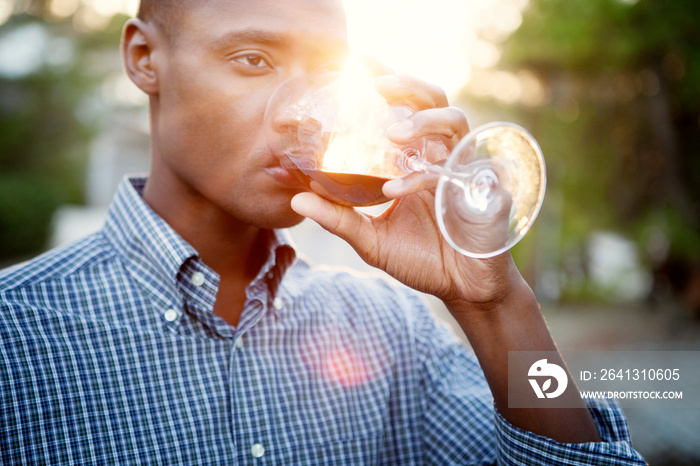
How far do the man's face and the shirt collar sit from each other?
191 mm

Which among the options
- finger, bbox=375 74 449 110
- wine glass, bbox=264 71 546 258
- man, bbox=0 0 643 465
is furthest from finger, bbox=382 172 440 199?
finger, bbox=375 74 449 110

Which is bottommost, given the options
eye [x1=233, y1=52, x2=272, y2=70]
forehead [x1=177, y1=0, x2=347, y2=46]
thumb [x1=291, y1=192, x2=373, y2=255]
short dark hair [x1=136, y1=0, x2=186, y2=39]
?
thumb [x1=291, y1=192, x2=373, y2=255]

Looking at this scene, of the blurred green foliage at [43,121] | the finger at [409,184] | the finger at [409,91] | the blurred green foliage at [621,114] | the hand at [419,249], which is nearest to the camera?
the finger at [409,184]

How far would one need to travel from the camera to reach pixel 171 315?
183 centimetres

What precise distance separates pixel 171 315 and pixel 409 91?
99cm

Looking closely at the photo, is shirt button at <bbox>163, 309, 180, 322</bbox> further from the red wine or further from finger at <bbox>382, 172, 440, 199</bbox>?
finger at <bbox>382, 172, 440, 199</bbox>

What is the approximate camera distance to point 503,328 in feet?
5.90

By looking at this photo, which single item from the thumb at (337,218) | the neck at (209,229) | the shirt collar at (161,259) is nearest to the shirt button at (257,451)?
the shirt collar at (161,259)

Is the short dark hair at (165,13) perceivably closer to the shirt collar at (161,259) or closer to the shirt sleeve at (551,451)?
the shirt collar at (161,259)

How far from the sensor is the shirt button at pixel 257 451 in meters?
1.78

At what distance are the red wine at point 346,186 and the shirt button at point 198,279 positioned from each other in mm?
512

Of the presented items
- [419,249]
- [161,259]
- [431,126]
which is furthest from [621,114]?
[161,259]

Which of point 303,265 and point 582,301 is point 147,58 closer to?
point 303,265

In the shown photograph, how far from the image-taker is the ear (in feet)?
6.80
